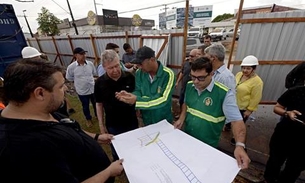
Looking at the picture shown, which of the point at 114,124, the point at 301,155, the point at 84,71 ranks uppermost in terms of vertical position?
the point at 84,71

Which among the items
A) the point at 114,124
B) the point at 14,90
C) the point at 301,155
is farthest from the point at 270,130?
the point at 14,90

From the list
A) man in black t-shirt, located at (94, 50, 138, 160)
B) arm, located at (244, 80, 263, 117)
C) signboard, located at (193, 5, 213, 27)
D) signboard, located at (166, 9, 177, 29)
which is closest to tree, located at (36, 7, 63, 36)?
signboard, located at (166, 9, 177, 29)

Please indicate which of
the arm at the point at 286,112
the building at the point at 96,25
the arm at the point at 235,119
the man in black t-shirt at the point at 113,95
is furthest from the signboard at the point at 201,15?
the arm at the point at 235,119

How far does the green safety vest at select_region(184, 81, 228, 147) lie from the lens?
1.56m

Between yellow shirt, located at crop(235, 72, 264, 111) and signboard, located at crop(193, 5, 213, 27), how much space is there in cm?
3374

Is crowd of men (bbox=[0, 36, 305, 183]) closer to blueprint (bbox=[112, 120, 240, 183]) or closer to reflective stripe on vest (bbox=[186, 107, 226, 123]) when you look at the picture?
reflective stripe on vest (bbox=[186, 107, 226, 123])

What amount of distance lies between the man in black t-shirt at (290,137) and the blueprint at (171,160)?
4.02 ft

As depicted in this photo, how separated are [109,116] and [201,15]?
3626 centimetres

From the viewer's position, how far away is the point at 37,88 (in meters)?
0.88

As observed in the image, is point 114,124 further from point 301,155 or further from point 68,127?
point 301,155

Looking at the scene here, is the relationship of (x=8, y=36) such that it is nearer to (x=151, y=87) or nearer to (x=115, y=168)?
(x=151, y=87)

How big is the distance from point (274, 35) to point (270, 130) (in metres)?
2.25

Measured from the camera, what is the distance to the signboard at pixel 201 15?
32375 mm

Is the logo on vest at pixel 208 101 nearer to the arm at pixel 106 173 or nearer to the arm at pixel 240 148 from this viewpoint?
the arm at pixel 240 148
